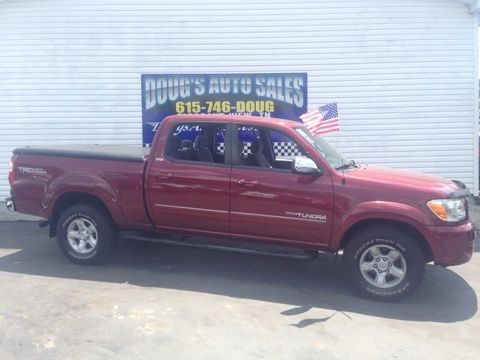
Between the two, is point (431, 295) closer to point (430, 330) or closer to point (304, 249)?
point (430, 330)

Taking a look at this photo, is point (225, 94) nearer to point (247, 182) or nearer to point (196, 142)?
point (196, 142)

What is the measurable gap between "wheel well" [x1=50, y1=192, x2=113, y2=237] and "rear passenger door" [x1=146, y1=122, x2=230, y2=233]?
75cm

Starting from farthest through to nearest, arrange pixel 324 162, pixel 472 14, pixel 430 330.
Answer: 1. pixel 472 14
2. pixel 324 162
3. pixel 430 330

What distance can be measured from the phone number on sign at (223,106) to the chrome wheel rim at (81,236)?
4.43 metres

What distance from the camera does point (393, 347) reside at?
14.6ft

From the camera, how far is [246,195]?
5848mm

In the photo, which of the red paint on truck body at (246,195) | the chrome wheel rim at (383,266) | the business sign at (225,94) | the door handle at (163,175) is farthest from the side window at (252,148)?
the business sign at (225,94)

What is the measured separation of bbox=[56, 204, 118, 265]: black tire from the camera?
6465 mm

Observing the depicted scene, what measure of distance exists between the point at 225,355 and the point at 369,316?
166 centimetres

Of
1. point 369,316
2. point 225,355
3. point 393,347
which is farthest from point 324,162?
point 225,355

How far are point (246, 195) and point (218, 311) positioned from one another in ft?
4.40

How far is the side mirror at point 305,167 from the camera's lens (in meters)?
5.60

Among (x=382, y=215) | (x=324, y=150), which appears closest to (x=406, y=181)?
(x=382, y=215)

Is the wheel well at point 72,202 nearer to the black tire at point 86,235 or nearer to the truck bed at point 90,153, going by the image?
the black tire at point 86,235
